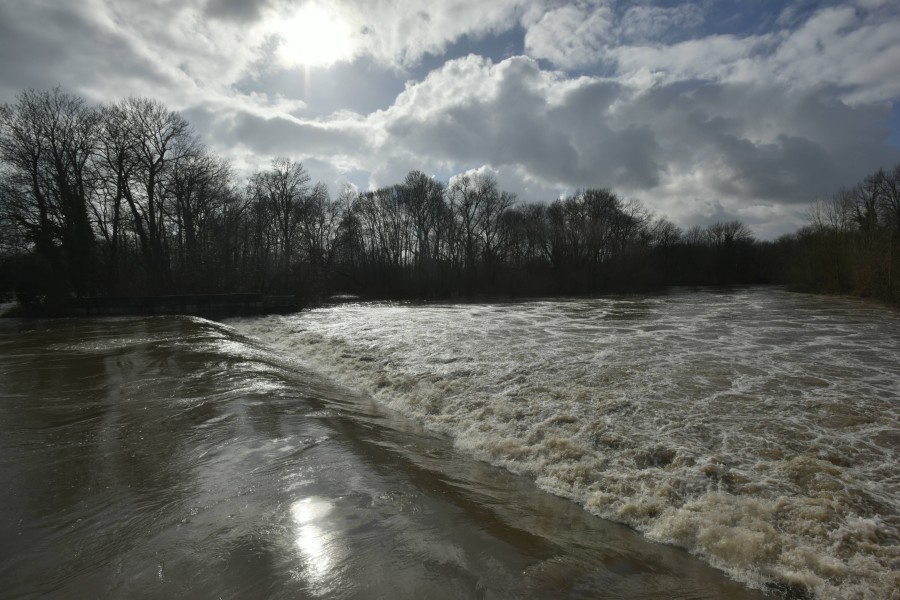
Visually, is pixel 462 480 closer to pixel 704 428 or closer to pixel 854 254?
pixel 704 428

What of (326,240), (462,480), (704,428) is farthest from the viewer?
(326,240)

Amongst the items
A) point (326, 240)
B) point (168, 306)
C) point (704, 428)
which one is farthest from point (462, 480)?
point (326, 240)

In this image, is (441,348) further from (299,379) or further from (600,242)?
(600,242)

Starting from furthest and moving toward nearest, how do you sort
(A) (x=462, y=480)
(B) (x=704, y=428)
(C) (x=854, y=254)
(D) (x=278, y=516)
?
(C) (x=854, y=254)
(B) (x=704, y=428)
(A) (x=462, y=480)
(D) (x=278, y=516)

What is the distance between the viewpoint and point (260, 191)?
4866cm

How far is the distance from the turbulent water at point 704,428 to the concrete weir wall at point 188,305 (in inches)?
770

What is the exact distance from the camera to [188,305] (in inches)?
1198

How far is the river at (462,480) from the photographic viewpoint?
342 centimetres

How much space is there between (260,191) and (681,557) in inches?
2059

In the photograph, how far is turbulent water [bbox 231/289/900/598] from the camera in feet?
12.7

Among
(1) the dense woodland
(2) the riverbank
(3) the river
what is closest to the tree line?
(1) the dense woodland

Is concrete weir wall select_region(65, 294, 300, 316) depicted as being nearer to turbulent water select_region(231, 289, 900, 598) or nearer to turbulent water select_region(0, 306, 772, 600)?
turbulent water select_region(231, 289, 900, 598)

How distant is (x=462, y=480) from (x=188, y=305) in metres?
31.0

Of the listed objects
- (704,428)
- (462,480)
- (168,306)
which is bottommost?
(462,480)
